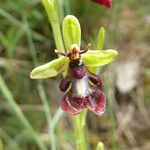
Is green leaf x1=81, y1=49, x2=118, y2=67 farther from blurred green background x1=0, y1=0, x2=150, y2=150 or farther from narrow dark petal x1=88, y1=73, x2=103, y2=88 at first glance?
blurred green background x1=0, y1=0, x2=150, y2=150

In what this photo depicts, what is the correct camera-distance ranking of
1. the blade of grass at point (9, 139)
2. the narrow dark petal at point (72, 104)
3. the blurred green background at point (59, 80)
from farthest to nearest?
the blurred green background at point (59, 80), the blade of grass at point (9, 139), the narrow dark petal at point (72, 104)

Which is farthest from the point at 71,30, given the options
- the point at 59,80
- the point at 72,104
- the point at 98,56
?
the point at 59,80

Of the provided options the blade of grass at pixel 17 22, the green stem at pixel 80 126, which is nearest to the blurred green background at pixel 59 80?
the blade of grass at pixel 17 22

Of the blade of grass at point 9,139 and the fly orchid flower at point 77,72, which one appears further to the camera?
the blade of grass at point 9,139

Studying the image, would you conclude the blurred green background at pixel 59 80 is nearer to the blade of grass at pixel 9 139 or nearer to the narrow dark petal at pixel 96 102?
the blade of grass at pixel 9 139

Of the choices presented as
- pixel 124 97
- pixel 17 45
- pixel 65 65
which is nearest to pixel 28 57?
pixel 17 45

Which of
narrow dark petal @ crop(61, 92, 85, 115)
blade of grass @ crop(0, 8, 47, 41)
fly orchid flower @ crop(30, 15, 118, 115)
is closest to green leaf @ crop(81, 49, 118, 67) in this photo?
fly orchid flower @ crop(30, 15, 118, 115)

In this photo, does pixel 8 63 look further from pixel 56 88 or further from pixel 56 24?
Answer: pixel 56 24
